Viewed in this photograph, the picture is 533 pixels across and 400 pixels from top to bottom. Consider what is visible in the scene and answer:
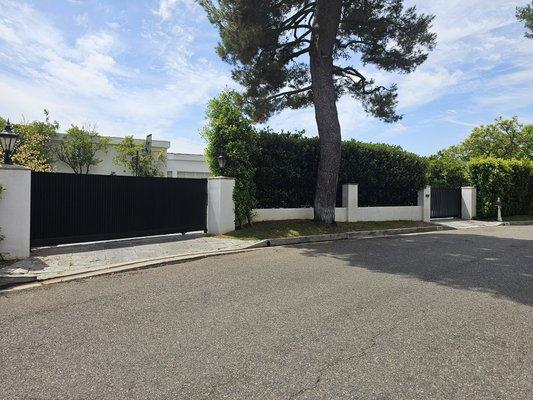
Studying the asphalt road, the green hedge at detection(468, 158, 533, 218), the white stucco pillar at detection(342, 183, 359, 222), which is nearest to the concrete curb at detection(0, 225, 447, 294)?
the asphalt road

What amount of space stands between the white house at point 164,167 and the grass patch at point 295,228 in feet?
44.2

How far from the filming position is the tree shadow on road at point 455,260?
6258 millimetres

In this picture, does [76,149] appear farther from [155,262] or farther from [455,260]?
[455,260]

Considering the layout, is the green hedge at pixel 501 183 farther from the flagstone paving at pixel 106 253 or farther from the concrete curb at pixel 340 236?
the flagstone paving at pixel 106 253

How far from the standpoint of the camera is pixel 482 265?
7785mm

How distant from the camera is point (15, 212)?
8102mm

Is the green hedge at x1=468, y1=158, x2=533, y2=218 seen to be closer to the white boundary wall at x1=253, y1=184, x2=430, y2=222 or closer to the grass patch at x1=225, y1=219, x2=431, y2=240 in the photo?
the white boundary wall at x1=253, y1=184, x2=430, y2=222

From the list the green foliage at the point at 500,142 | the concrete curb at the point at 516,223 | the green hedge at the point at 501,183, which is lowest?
the concrete curb at the point at 516,223

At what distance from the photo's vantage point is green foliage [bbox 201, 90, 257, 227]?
12.4 metres

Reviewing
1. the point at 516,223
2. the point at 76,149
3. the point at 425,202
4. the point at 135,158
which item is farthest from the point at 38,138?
the point at 516,223

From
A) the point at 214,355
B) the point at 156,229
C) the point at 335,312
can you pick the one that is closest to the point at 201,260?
the point at 156,229

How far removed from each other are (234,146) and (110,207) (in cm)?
418

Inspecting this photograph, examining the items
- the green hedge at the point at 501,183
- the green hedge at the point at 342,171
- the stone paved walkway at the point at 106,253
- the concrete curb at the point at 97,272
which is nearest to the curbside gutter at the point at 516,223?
the green hedge at the point at 501,183

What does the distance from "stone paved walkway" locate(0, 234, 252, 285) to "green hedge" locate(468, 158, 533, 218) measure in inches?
620
